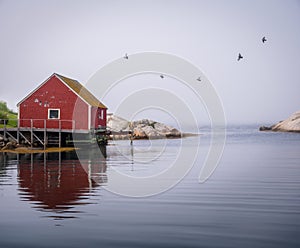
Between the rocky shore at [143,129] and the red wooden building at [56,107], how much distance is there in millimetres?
30142

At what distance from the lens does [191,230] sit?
717cm

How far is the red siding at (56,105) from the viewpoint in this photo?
35812 mm

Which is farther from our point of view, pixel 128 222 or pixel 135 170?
pixel 135 170

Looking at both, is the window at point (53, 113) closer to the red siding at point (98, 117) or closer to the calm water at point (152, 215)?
the red siding at point (98, 117)

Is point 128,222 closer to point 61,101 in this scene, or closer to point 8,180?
point 8,180

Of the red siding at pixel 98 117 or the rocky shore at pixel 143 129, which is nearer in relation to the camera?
the red siding at pixel 98 117

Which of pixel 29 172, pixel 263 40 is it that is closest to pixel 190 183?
pixel 29 172

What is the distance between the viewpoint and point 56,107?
3606 cm

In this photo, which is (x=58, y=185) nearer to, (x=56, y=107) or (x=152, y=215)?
(x=152, y=215)

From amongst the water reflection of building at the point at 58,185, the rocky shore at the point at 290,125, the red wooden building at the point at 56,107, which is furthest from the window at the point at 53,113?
the rocky shore at the point at 290,125

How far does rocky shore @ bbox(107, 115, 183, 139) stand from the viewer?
69812 mm

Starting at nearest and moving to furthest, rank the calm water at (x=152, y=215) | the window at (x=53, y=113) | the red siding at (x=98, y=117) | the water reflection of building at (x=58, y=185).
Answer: the calm water at (x=152, y=215) → the water reflection of building at (x=58, y=185) → the window at (x=53, y=113) → the red siding at (x=98, y=117)

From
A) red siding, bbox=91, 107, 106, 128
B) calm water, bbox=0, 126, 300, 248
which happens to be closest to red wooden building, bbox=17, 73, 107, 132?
red siding, bbox=91, 107, 106, 128

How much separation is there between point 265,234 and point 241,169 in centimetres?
1142
